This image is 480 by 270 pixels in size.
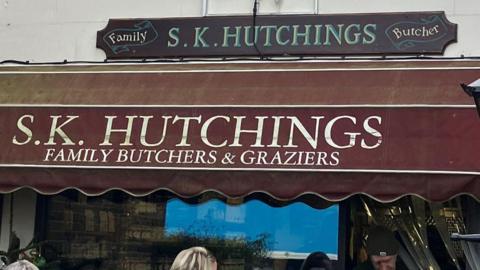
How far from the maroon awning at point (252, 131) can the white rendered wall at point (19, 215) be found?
99 cm

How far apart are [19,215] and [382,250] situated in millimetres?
3430

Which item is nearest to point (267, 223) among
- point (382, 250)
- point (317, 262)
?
point (317, 262)

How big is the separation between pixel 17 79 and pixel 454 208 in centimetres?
401

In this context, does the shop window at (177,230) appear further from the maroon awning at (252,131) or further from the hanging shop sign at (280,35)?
the hanging shop sign at (280,35)

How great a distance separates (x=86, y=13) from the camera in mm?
7551

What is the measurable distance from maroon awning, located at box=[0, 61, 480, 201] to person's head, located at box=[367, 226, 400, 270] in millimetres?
752

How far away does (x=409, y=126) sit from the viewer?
233 inches

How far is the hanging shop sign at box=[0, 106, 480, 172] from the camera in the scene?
5.81 m

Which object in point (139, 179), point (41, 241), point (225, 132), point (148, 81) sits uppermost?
point (148, 81)

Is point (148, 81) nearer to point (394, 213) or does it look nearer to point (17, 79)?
point (17, 79)

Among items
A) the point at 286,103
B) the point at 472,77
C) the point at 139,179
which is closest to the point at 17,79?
the point at 139,179

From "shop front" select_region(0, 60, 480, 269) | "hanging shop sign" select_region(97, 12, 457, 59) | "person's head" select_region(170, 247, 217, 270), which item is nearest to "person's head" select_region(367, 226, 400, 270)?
"shop front" select_region(0, 60, 480, 269)

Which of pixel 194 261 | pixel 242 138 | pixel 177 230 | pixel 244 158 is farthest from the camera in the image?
pixel 177 230

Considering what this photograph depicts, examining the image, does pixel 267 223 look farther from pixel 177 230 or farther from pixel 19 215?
pixel 19 215
